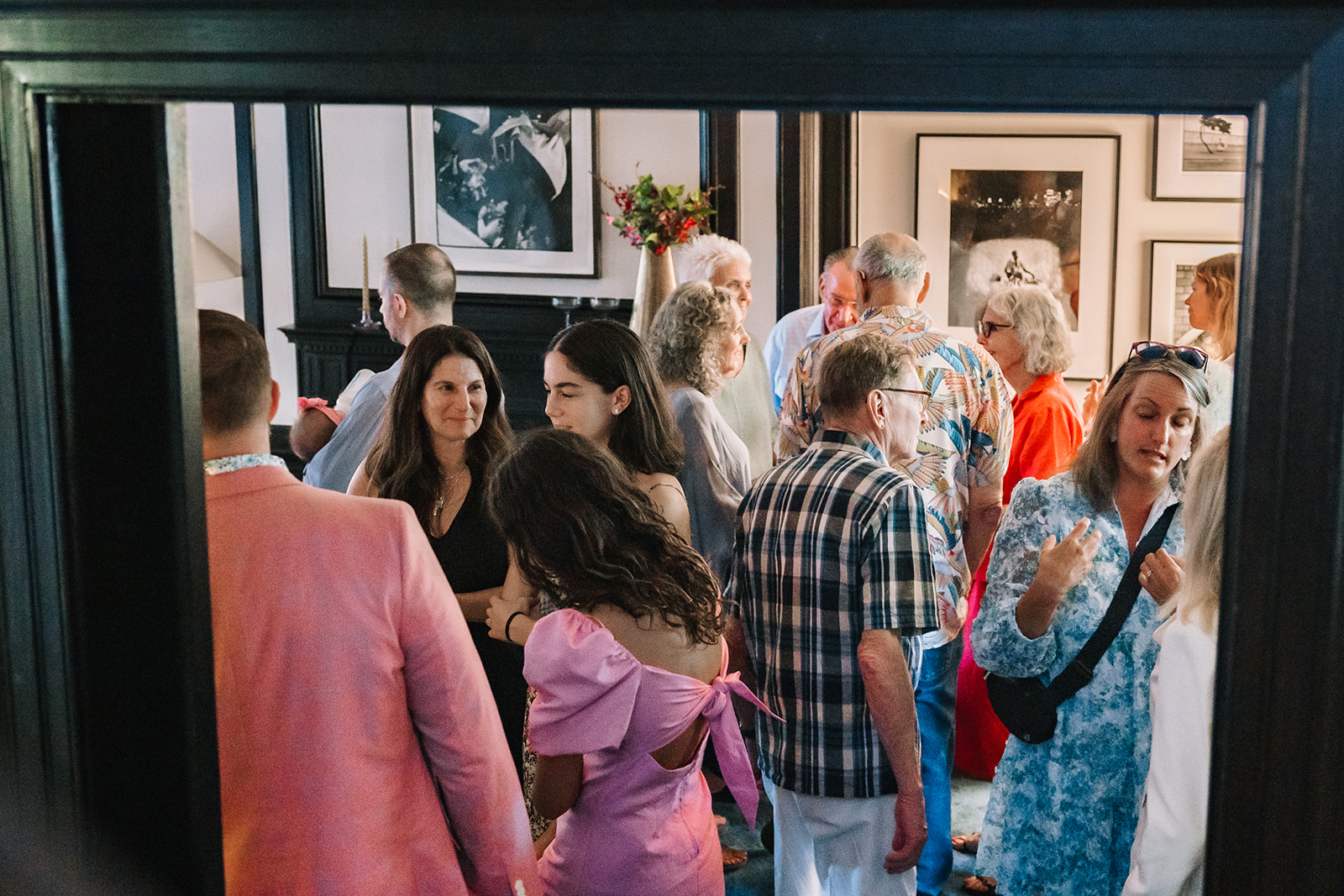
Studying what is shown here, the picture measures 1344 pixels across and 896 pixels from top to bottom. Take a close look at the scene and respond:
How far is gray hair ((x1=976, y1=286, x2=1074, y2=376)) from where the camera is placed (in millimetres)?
3414

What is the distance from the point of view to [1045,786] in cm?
219

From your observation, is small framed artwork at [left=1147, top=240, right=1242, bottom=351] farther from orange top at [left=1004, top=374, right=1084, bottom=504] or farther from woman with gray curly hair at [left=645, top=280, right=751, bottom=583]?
woman with gray curly hair at [left=645, top=280, right=751, bottom=583]

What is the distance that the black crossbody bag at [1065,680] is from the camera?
2.10 meters

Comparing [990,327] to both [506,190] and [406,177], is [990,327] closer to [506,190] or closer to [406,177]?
[506,190]

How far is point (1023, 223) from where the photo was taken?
219 inches

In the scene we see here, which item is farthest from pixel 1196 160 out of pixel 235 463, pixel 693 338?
pixel 235 463

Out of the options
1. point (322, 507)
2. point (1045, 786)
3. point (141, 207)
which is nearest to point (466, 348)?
point (322, 507)

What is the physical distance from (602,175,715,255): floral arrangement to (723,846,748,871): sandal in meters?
2.88

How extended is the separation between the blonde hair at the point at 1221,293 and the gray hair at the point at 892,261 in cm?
114

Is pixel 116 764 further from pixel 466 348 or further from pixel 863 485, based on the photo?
pixel 466 348

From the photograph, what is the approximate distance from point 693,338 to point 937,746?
3.94ft

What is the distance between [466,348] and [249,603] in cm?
144

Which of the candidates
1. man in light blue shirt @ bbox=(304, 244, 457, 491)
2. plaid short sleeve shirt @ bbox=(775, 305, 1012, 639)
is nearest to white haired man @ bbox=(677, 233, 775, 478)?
plaid short sleeve shirt @ bbox=(775, 305, 1012, 639)

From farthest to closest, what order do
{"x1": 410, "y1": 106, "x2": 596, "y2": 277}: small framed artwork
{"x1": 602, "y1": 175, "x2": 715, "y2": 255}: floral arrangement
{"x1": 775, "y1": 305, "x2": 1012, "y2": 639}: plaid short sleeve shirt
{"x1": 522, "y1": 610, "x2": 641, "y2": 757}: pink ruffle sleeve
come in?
{"x1": 410, "y1": 106, "x2": 596, "y2": 277}: small framed artwork, {"x1": 602, "y1": 175, "x2": 715, "y2": 255}: floral arrangement, {"x1": 775, "y1": 305, "x2": 1012, "y2": 639}: plaid short sleeve shirt, {"x1": 522, "y1": 610, "x2": 641, "y2": 757}: pink ruffle sleeve
